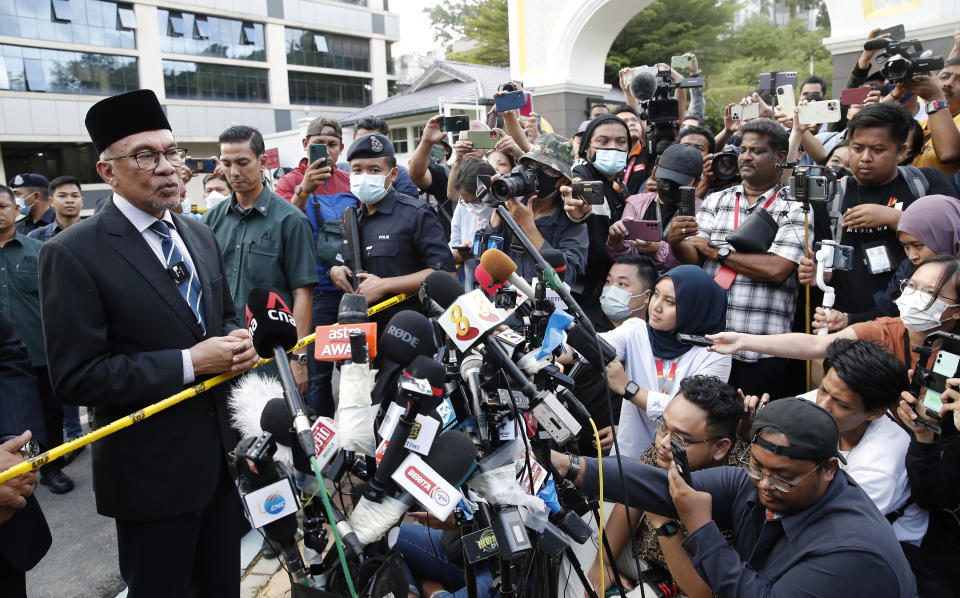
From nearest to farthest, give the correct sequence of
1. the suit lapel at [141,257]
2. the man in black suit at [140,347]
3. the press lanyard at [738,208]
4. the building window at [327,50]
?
the man in black suit at [140,347]
the suit lapel at [141,257]
the press lanyard at [738,208]
the building window at [327,50]

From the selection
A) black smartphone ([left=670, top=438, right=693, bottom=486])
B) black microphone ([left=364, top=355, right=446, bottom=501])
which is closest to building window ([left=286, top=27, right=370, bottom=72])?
black smartphone ([left=670, top=438, right=693, bottom=486])

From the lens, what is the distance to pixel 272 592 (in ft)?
Answer: 10.5

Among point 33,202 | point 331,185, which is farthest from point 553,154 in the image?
point 33,202

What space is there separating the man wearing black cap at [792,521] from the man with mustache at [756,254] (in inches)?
59.3

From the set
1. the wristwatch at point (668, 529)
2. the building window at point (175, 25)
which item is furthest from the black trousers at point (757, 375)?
the building window at point (175, 25)

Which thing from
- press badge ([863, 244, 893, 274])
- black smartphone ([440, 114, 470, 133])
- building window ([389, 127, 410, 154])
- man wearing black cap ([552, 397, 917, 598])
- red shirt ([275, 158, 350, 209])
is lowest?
man wearing black cap ([552, 397, 917, 598])

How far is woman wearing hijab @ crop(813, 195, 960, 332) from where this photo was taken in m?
3.06

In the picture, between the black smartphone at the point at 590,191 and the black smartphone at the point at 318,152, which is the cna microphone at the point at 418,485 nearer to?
the black smartphone at the point at 590,191

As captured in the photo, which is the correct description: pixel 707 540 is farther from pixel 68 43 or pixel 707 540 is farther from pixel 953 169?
pixel 68 43

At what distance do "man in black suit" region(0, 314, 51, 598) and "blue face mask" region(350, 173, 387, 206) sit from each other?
217cm

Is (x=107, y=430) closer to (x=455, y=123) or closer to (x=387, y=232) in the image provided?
(x=387, y=232)

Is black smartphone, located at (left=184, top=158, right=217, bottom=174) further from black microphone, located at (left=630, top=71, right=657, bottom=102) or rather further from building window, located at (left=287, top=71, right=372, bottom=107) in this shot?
building window, located at (left=287, top=71, right=372, bottom=107)

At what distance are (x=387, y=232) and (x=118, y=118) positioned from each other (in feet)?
7.00

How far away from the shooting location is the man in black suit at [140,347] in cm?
211
